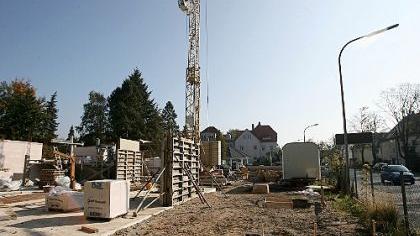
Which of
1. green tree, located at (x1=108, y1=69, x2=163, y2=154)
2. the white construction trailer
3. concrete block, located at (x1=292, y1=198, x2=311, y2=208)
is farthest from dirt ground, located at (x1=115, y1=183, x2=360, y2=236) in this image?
green tree, located at (x1=108, y1=69, x2=163, y2=154)

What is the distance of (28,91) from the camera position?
54.2m

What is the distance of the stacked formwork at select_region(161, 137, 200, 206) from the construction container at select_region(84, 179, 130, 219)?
402 centimetres

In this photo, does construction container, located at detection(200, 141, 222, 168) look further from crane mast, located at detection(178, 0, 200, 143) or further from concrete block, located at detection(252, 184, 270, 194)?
concrete block, located at detection(252, 184, 270, 194)

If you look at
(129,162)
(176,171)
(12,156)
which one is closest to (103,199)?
(176,171)

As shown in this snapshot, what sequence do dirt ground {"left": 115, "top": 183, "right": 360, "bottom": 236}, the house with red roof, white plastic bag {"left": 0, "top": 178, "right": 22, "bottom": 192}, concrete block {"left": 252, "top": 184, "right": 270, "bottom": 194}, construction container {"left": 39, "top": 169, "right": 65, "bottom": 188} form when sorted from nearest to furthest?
dirt ground {"left": 115, "top": 183, "right": 360, "bottom": 236} < white plastic bag {"left": 0, "top": 178, "right": 22, "bottom": 192} < concrete block {"left": 252, "top": 184, "right": 270, "bottom": 194} < construction container {"left": 39, "top": 169, "right": 65, "bottom": 188} < the house with red roof

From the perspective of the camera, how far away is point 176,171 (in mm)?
16641

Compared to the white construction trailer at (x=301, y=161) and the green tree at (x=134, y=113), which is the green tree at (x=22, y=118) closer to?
the green tree at (x=134, y=113)

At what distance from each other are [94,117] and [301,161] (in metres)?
52.6

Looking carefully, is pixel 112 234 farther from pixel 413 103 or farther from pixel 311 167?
pixel 413 103

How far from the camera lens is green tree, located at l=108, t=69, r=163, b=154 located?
60.1 meters

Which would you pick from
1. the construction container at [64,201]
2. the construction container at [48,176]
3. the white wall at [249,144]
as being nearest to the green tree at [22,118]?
the construction container at [48,176]

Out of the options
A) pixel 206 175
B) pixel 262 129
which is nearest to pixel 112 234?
pixel 206 175

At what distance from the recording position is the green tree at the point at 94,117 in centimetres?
Answer: 6869

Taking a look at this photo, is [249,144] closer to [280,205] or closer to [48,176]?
[48,176]
